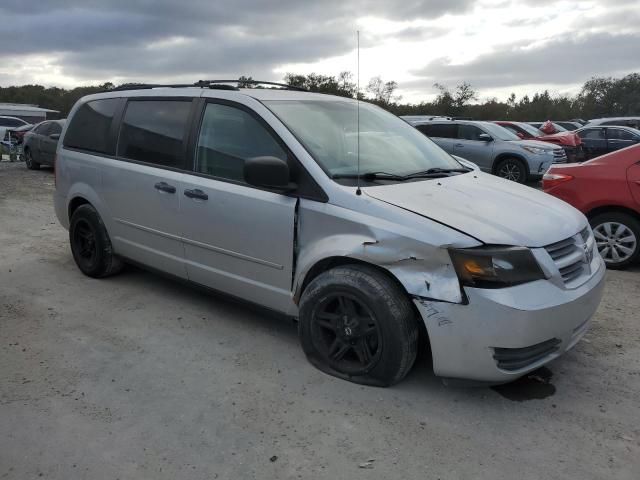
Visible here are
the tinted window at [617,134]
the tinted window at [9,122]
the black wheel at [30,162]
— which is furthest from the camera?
the tinted window at [9,122]

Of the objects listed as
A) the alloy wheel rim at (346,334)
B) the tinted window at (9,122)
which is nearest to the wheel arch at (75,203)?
the alloy wheel rim at (346,334)

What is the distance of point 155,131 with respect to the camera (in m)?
4.51

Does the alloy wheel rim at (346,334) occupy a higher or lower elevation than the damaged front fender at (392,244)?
A: lower

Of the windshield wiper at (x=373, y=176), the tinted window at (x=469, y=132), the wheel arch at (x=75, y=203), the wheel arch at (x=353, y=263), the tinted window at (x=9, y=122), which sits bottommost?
the wheel arch at (x=353, y=263)

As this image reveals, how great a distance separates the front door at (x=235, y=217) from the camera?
3.62 m

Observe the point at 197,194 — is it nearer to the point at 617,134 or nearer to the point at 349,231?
the point at 349,231

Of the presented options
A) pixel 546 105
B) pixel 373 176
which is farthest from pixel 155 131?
pixel 546 105

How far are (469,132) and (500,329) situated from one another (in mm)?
11772

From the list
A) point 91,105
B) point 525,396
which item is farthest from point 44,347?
point 525,396

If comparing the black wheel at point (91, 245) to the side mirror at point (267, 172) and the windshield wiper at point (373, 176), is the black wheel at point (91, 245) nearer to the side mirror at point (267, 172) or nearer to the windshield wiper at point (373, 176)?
the side mirror at point (267, 172)

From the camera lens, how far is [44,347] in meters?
3.84

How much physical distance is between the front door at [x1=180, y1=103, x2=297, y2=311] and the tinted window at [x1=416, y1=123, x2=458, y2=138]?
10.7m

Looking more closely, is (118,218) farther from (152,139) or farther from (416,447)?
(416,447)

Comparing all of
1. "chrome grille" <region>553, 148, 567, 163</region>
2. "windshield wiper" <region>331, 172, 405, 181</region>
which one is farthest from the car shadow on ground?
"chrome grille" <region>553, 148, 567, 163</region>
